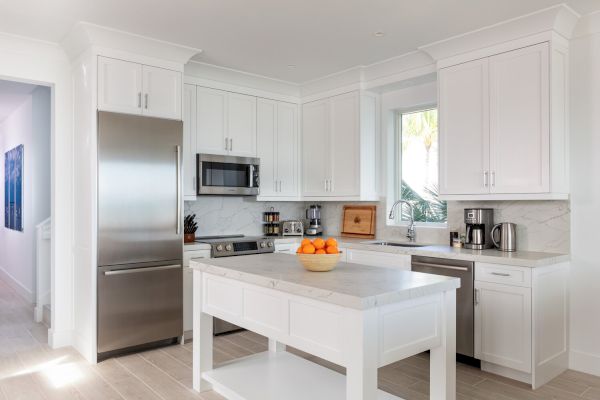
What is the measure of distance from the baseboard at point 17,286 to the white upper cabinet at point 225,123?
10.7 ft

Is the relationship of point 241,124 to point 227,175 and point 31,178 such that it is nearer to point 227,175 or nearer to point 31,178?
point 227,175

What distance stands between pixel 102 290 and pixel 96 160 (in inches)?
42.0

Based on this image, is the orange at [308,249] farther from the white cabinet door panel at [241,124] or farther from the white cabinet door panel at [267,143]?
the white cabinet door panel at [267,143]

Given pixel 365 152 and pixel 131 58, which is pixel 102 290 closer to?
pixel 131 58

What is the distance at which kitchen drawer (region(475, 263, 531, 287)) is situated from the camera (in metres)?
3.28

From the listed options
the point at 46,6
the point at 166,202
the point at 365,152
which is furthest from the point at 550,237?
the point at 46,6

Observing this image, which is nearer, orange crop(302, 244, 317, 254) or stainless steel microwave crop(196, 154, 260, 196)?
orange crop(302, 244, 317, 254)

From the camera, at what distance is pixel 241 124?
5.03 m

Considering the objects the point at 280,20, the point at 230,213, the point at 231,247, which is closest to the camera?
the point at 280,20

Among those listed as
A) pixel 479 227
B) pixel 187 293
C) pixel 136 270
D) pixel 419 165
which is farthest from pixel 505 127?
pixel 136 270

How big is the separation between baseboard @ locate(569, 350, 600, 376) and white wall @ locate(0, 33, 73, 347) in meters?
4.29

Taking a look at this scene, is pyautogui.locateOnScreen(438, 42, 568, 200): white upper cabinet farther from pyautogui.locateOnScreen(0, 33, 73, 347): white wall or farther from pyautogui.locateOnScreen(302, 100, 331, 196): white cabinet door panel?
pyautogui.locateOnScreen(0, 33, 73, 347): white wall

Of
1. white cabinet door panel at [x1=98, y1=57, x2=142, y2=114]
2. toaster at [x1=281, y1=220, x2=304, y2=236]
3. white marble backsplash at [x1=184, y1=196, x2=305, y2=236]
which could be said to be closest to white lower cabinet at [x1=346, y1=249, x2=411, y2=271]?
toaster at [x1=281, y1=220, x2=304, y2=236]

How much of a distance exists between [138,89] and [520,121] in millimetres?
3150
